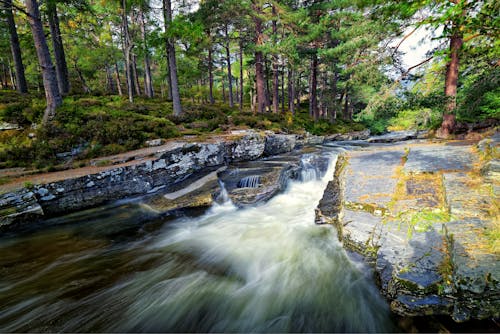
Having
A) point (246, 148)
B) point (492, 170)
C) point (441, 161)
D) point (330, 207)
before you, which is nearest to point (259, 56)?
point (246, 148)

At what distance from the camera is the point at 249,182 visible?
7434 mm

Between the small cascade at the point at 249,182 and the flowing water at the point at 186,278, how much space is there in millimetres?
1617

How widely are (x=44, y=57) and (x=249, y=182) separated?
10.7 metres

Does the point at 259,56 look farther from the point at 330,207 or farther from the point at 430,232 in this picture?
the point at 430,232

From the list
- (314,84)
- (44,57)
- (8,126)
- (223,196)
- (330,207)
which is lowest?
(223,196)

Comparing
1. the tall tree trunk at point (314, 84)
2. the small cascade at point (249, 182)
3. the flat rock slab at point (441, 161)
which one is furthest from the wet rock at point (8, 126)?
the tall tree trunk at point (314, 84)

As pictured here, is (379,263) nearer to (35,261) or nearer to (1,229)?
(35,261)

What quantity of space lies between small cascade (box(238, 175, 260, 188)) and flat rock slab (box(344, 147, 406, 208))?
292cm

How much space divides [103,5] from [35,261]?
63.9 feet

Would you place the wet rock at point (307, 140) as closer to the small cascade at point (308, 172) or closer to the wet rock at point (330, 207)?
the small cascade at point (308, 172)

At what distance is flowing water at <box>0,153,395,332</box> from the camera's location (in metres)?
2.83

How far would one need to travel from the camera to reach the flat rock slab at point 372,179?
13.2ft

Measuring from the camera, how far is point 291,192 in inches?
282

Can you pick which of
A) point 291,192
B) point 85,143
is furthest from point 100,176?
point 291,192
